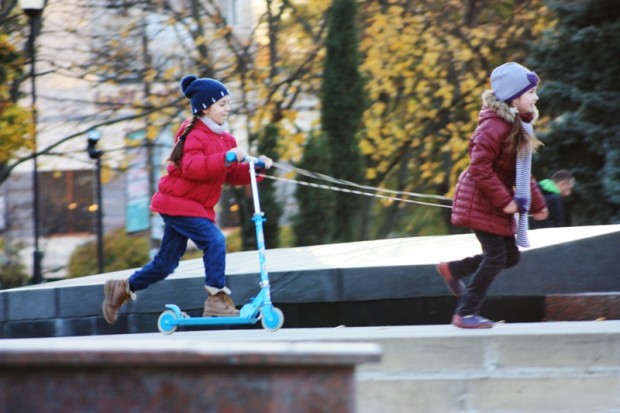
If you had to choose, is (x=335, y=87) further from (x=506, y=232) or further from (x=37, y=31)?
(x=506, y=232)

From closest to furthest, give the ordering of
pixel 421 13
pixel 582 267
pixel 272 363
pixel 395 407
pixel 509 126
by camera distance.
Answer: pixel 272 363 → pixel 395 407 → pixel 509 126 → pixel 582 267 → pixel 421 13

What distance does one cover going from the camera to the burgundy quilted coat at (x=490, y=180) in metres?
6.23

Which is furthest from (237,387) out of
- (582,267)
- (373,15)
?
(373,15)

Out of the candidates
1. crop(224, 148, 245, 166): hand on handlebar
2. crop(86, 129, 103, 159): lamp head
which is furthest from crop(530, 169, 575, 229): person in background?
crop(86, 129, 103, 159): lamp head

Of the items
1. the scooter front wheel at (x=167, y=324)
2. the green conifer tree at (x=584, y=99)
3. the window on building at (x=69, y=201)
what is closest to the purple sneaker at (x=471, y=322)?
the scooter front wheel at (x=167, y=324)

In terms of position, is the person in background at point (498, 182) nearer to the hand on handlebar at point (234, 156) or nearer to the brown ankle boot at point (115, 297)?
the hand on handlebar at point (234, 156)

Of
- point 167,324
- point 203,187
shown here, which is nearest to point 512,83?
point 203,187

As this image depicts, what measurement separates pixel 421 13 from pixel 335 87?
2.49m

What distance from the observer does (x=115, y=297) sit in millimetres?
7238

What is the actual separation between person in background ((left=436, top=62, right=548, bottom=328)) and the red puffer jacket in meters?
1.43

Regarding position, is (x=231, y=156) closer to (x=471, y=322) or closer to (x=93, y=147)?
(x=471, y=322)

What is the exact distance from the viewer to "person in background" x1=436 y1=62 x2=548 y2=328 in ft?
20.5

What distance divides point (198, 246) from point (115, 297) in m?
0.75

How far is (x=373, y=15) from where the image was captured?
68.0ft
